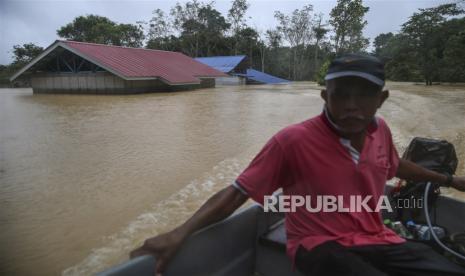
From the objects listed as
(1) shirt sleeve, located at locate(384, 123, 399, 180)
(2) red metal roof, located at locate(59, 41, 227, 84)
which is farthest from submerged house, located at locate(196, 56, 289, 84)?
(1) shirt sleeve, located at locate(384, 123, 399, 180)

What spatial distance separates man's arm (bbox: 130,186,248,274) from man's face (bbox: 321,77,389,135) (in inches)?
19.9

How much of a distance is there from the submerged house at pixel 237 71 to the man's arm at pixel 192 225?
3099 centimetres

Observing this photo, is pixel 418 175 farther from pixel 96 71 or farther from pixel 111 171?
pixel 96 71

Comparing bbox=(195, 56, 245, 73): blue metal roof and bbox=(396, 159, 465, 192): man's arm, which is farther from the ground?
bbox=(195, 56, 245, 73): blue metal roof

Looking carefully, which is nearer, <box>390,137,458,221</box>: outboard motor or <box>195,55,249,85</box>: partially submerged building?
<box>390,137,458,221</box>: outboard motor

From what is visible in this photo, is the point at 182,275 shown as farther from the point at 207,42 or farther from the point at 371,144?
the point at 207,42

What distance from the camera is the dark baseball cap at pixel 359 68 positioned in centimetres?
140

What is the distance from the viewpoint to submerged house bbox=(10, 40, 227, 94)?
18.1 m

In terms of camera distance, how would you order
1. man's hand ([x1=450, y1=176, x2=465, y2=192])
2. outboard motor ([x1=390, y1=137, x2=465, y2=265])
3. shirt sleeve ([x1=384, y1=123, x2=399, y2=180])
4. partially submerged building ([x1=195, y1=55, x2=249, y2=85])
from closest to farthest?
shirt sleeve ([x1=384, y1=123, x2=399, y2=180]) < man's hand ([x1=450, y1=176, x2=465, y2=192]) < outboard motor ([x1=390, y1=137, x2=465, y2=265]) < partially submerged building ([x1=195, y1=55, x2=249, y2=85])

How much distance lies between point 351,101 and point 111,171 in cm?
459

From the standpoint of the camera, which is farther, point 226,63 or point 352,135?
point 226,63

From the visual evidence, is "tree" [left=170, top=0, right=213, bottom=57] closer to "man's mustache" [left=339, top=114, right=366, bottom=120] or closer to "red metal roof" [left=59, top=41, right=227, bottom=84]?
"red metal roof" [left=59, top=41, right=227, bottom=84]

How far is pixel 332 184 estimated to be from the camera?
1453mm

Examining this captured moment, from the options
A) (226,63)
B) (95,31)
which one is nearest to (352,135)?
(226,63)
